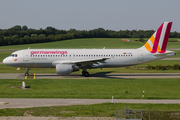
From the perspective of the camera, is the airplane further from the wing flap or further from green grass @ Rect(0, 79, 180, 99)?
green grass @ Rect(0, 79, 180, 99)

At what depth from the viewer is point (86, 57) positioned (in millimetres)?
36594

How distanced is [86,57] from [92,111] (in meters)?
20.1

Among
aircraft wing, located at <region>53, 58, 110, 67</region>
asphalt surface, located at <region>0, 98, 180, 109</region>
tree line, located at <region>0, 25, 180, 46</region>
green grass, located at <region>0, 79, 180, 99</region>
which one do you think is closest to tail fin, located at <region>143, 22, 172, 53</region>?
green grass, located at <region>0, 79, 180, 99</region>

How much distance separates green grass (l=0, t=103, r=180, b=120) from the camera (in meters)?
16.1

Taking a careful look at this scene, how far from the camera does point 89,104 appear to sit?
19344mm

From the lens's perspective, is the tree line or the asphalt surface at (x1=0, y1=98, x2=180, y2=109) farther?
the tree line

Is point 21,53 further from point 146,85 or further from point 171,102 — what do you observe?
point 171,102

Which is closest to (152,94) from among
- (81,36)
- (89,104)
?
(89,104)

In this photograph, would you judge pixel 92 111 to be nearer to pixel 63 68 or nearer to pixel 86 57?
pixel 63 68

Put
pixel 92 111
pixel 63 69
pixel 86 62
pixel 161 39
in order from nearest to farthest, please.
Answer: pixel 92 111 → pixel 63 69 → pixel 86 62 → pixel 161 39

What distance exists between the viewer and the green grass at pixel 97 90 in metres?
22.4

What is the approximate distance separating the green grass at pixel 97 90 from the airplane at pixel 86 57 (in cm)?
608

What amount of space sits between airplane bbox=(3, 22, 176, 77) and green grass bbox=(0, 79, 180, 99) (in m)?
6.08

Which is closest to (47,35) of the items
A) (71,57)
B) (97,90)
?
(71,57)
